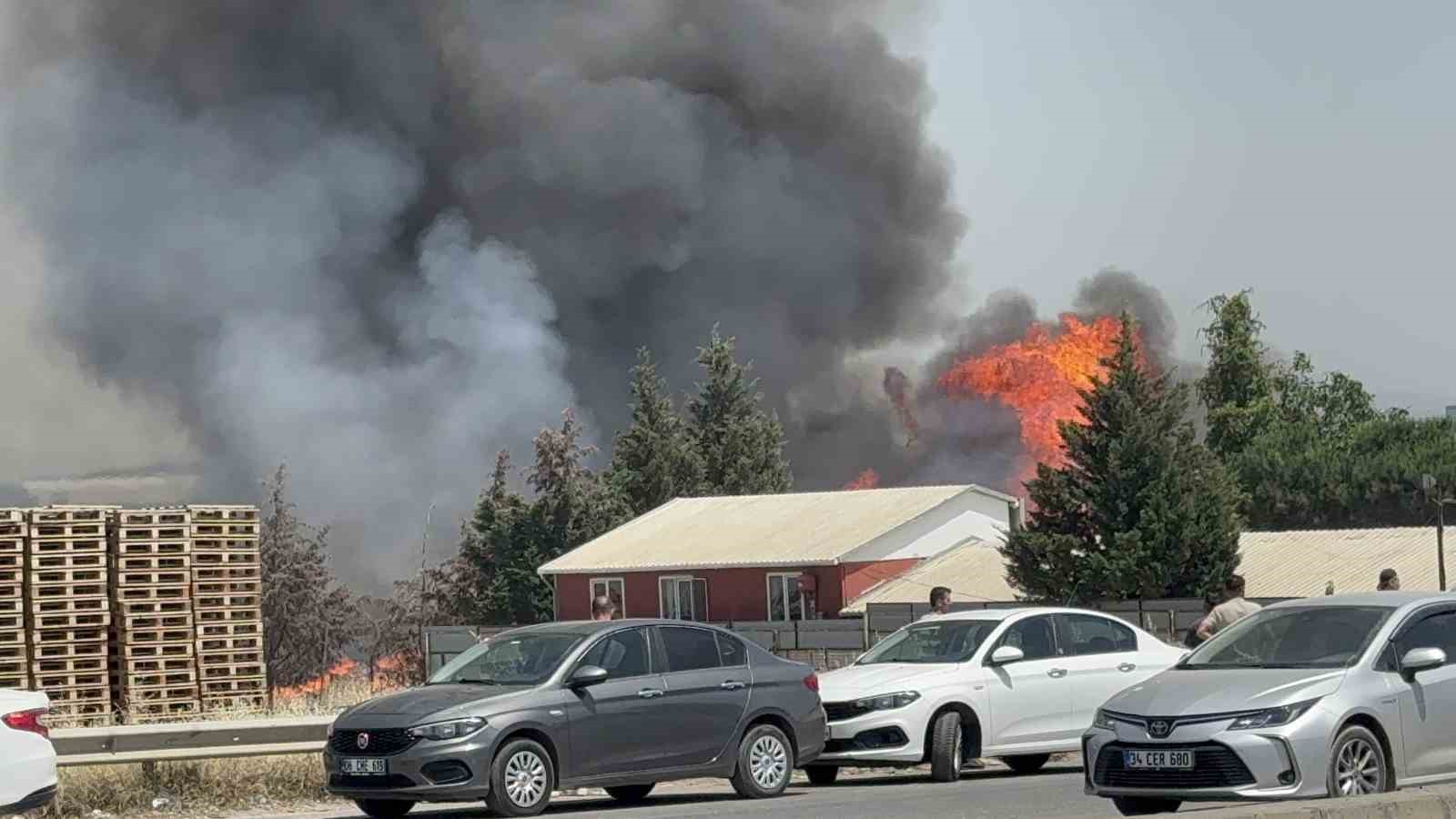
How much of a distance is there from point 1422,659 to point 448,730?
6.80m

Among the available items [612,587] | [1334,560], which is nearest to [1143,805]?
[1334,560]

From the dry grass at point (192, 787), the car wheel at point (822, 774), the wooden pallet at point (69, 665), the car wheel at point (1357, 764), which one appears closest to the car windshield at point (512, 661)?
the dry grass at point (192, 787)

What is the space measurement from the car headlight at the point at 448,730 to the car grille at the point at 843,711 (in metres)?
4.35

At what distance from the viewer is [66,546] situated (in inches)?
1016

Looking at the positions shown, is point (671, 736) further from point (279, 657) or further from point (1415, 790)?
point (279, 657)

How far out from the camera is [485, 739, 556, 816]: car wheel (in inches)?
604

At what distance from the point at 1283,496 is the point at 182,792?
77433mm

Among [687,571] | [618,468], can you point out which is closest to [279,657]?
[687,571]

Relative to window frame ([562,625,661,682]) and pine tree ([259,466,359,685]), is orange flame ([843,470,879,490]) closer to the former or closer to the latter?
pine tree ([259,466,359,685])

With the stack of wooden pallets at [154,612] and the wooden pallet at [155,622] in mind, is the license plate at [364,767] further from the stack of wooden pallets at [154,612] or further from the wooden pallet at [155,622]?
the wooden pallet at [155,622]

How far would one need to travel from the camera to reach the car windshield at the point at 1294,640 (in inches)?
525

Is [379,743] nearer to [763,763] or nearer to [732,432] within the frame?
[763,763]

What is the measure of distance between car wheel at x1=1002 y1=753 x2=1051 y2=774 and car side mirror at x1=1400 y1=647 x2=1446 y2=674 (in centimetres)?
683

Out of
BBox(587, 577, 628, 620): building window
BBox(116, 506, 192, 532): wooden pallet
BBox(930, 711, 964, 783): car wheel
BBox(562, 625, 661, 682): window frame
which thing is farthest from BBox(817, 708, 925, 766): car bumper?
BBox(587, 577, 628, 620): building window
